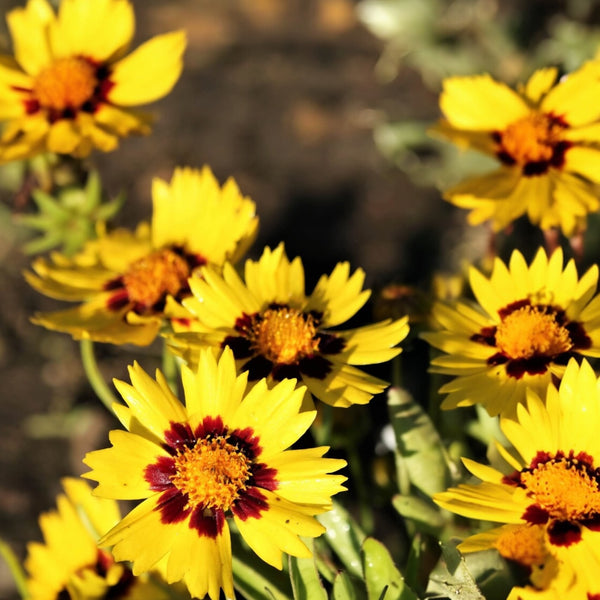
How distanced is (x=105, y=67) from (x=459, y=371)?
83cm

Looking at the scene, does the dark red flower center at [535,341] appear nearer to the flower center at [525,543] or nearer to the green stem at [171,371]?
the flower center at [525,543]

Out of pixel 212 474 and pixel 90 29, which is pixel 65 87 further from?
pixel 212 474

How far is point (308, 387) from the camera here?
Answer: 1.00 m

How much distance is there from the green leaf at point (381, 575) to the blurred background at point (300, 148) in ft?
4.29

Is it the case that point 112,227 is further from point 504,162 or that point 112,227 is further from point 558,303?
point 558,303

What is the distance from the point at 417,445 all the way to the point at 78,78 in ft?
2.57

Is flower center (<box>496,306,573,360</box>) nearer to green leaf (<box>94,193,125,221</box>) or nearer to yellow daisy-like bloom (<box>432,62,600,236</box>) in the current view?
yellow daisy-like bloom (<box>432,62,600,236</box>)

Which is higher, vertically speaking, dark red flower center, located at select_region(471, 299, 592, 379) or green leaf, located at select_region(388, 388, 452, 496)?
dark red flower center, located at select_region(471, 299, 592, 379)

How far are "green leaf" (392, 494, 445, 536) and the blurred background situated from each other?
1.23 meters

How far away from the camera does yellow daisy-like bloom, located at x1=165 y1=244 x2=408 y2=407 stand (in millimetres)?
1021

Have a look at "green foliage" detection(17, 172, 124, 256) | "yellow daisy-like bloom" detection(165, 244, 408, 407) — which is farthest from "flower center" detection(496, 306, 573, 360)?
"green foliage" detection(17, 172, 124, 256)

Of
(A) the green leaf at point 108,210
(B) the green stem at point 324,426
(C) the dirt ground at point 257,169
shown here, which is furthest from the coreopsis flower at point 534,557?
(C) the dirt ground at point 257,169

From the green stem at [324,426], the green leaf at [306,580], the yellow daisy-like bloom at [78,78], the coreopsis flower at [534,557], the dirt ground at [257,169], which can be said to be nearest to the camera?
the coreopsis flower at [534,557]

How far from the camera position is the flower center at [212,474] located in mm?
933
